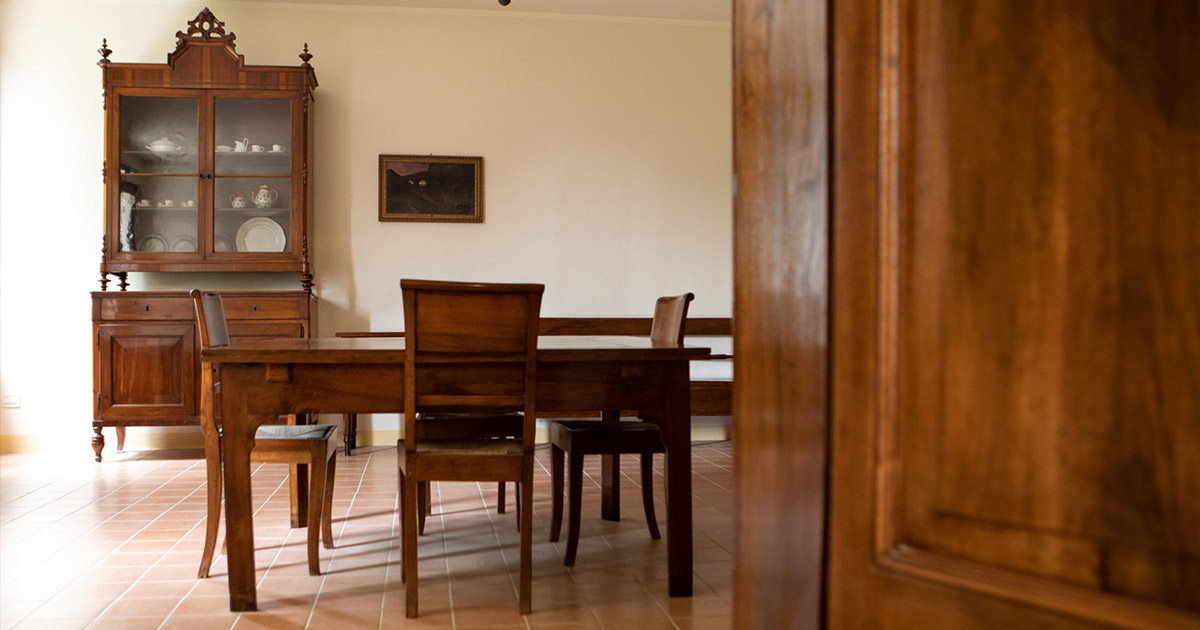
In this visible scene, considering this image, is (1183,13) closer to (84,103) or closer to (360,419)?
(360,419)

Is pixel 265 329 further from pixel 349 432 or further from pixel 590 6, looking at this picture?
pixel 590 6

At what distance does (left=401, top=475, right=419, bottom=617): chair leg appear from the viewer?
2.18 m

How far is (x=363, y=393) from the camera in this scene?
7.50ft

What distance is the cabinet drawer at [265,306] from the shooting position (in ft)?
16.0

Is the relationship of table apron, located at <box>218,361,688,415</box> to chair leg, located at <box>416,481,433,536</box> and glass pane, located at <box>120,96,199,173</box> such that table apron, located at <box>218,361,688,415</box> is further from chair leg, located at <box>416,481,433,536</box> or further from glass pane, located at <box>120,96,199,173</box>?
glass pane, located at <box>120,96,199,173</box>

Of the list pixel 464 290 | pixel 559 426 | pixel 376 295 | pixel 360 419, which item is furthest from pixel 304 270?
pixel 464 290

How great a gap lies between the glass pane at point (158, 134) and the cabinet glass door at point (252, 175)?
168mm

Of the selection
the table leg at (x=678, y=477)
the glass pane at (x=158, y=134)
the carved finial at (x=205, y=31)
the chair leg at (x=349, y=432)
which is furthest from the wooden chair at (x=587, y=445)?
the carved finial at (x=205, y=31)

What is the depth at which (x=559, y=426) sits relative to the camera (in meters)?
2.82

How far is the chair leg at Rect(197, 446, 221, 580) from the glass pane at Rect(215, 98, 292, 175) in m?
3.01

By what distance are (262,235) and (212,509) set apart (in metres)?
2.97

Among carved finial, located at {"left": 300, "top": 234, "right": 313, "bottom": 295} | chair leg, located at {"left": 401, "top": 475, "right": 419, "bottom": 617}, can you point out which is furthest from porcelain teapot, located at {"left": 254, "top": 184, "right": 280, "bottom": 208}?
chair leg, located at {"left": 401, "top": 475, "right": 419, "bottom": 617}

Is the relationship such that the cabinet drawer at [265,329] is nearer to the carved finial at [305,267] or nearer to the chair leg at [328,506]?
the carved finial at [305,267]

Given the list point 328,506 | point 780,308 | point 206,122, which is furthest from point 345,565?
point 206,122
